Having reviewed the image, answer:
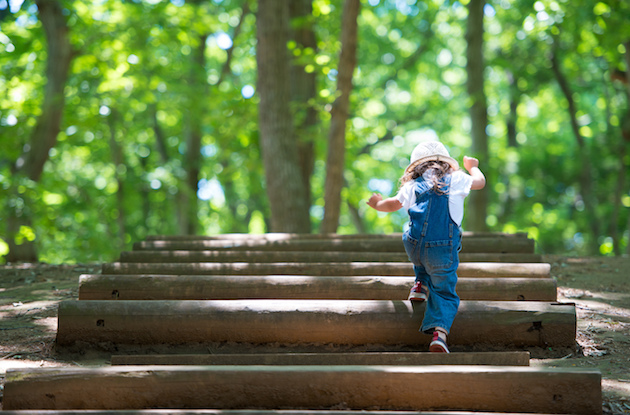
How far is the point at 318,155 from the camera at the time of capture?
12.6 metres

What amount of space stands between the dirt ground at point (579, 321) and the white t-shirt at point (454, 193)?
1059 mm

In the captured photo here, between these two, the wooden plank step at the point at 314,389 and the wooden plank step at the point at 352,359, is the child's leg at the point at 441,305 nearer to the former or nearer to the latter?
the wooden plank step at the point at 352,359

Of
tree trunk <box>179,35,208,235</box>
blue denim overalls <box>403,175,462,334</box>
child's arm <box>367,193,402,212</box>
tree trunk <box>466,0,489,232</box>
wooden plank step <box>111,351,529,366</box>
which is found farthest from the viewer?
tree trunk <box>179,35,208,235</box>

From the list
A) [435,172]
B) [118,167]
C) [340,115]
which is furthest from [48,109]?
[435,172]

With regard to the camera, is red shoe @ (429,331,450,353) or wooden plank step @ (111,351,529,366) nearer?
wooden plank step @ (111,351,529,366)

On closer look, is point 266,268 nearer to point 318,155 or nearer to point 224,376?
point 224,376

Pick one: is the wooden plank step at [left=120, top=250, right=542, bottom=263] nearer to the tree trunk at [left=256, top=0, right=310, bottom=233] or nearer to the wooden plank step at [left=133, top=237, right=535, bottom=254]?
the wooden plank step at [left=133, top=237, right=535, bottom=254]

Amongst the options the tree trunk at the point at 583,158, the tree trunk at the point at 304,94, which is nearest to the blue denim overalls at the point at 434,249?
the tree trunk at the point at 304,94

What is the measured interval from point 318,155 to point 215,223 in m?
17.9

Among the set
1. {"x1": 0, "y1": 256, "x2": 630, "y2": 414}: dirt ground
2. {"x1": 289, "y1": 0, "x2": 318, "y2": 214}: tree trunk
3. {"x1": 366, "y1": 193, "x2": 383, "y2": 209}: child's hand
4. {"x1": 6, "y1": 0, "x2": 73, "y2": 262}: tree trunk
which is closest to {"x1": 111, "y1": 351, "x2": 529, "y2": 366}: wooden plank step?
{"x1": 0, "y1": 256, "x2": 630, "y2": 414}: dirt ground

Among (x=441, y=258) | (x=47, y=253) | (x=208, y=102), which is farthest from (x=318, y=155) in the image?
(x=47, y=253)

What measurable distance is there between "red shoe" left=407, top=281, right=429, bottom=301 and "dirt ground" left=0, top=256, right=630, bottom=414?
78cm

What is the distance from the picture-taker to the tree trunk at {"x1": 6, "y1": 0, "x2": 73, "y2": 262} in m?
9.99

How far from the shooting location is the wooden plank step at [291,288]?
3916 millimetres
